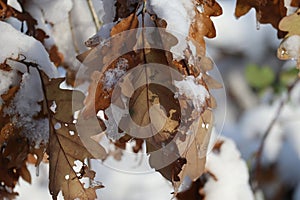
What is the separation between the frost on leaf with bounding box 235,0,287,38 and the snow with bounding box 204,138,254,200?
46cm

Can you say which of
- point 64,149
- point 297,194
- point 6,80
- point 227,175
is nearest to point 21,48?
point 6,80

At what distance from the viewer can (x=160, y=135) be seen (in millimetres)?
821

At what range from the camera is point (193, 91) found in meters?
0.82

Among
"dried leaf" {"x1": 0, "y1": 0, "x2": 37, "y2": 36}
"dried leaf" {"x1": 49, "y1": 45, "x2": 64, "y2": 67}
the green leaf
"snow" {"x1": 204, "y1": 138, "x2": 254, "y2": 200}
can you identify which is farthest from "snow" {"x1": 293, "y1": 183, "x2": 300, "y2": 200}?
"dried leaf" {"x1": 0, "y1": 0, "x2": 37, "y2": 36}

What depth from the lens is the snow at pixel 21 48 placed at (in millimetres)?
889

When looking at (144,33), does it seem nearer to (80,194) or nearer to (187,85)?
(187,85)

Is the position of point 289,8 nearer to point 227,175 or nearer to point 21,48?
point 21,48

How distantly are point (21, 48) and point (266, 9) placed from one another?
36cm

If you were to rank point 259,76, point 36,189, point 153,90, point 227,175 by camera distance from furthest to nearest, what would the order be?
1. point 259,76
2. point 36,189
3. point 227,175
4. point 153,90

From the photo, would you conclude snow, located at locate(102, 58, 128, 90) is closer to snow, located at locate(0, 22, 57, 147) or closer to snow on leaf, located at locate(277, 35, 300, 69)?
snow, located at locate(0, 22, 57, 147)

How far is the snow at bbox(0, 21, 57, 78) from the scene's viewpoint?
2.92ft

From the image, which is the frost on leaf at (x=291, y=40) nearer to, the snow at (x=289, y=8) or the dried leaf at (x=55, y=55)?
the snow at (x=289, y=8)

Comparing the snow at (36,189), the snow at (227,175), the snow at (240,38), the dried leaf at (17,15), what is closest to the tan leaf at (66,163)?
the dried leaf at (17,15)

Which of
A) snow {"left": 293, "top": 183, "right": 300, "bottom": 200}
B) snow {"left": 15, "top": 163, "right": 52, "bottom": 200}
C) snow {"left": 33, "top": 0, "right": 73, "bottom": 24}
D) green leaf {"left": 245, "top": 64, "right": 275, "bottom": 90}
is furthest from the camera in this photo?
snow {"left": 293, "top": 183, "right": 300, "bottom": 200}
